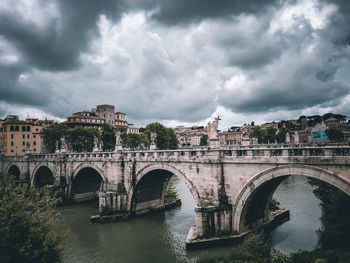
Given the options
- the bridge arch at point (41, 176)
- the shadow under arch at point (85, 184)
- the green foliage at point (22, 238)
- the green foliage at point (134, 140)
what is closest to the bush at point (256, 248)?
the green foliage at point (22, 238)

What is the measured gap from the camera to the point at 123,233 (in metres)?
22.0

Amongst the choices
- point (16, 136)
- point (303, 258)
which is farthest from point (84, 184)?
point (16, 136)

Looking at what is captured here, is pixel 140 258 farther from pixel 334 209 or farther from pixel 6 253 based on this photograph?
pixel 334 209

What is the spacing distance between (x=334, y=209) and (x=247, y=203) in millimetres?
5809

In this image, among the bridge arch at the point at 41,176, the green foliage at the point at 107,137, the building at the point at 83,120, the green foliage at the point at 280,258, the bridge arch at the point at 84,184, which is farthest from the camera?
the building at the point at 83,120

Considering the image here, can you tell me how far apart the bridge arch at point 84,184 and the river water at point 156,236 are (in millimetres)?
5824

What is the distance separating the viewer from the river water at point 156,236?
17.3 metres

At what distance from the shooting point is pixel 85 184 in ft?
119

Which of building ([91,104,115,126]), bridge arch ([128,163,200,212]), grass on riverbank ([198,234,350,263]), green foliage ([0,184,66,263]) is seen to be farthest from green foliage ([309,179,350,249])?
building ([91,104,115,126])

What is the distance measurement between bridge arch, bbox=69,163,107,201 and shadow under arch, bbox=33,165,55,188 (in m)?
9.82

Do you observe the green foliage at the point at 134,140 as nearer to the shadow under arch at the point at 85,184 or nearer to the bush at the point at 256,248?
the shadow under arch at the point at 85,184

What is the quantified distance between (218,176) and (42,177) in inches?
1526

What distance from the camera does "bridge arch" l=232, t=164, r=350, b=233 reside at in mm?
A: 12312

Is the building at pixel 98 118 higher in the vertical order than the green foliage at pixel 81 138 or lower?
higher
